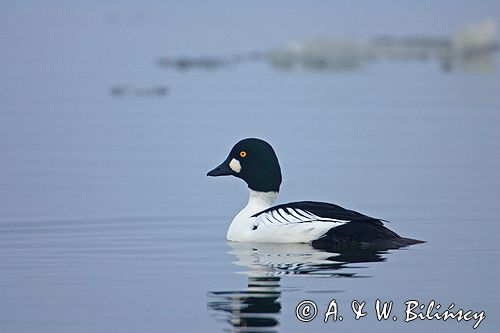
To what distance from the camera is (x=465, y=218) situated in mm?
9906

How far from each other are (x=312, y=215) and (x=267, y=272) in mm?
1099

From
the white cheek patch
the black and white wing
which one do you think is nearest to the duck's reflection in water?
the black and white wing

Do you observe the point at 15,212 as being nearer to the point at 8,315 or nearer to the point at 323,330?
the point at 8,315

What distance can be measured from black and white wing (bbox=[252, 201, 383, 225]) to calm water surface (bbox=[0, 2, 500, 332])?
223 millimetres

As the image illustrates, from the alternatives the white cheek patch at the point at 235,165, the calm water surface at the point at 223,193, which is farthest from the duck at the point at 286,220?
the calm water surface at the point at 223,193

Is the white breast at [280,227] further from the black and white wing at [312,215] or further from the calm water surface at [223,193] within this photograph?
the calm water surface at [223,193]

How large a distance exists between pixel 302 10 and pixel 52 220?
36.5 meters

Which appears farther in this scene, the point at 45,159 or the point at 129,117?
the point at 129,117

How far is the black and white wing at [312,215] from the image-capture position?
8945 millimetres

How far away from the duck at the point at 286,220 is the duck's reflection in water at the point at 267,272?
0.09m

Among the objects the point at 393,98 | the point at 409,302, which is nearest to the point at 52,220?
the point at 409,302

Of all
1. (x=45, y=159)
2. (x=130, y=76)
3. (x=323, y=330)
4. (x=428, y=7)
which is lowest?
(x=323, y=330)

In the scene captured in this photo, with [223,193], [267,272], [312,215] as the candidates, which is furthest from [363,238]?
[223,193]

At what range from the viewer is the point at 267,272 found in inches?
318
